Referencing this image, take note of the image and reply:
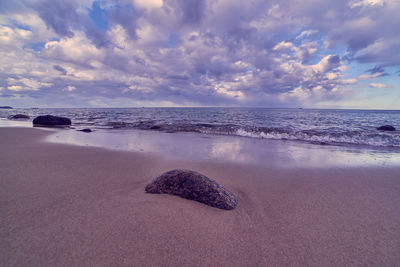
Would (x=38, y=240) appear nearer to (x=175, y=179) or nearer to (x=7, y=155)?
(x=175, y=179)

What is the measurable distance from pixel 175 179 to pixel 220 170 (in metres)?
2.10

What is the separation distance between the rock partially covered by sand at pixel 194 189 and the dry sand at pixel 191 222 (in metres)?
0.15

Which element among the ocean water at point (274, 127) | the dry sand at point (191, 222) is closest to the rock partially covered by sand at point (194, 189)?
the dry sand at point (191, 222)

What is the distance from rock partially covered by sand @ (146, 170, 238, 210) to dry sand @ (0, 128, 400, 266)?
15cm

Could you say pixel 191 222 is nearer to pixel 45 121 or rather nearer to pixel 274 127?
pixel 274 127

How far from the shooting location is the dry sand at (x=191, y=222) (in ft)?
6.82

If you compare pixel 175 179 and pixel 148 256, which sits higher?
pixel 175 179

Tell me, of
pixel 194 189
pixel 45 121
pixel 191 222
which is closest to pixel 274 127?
pixel 194 189

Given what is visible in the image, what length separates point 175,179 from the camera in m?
3.72

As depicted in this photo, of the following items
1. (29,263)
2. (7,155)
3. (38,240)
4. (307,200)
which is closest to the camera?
(29,263)

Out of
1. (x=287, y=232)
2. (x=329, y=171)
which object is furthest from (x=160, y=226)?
(x=329, y=171)

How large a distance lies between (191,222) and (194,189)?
31.0 inches

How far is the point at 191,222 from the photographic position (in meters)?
2.75

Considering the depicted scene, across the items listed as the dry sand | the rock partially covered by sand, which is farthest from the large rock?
the rock partially covered by sand
